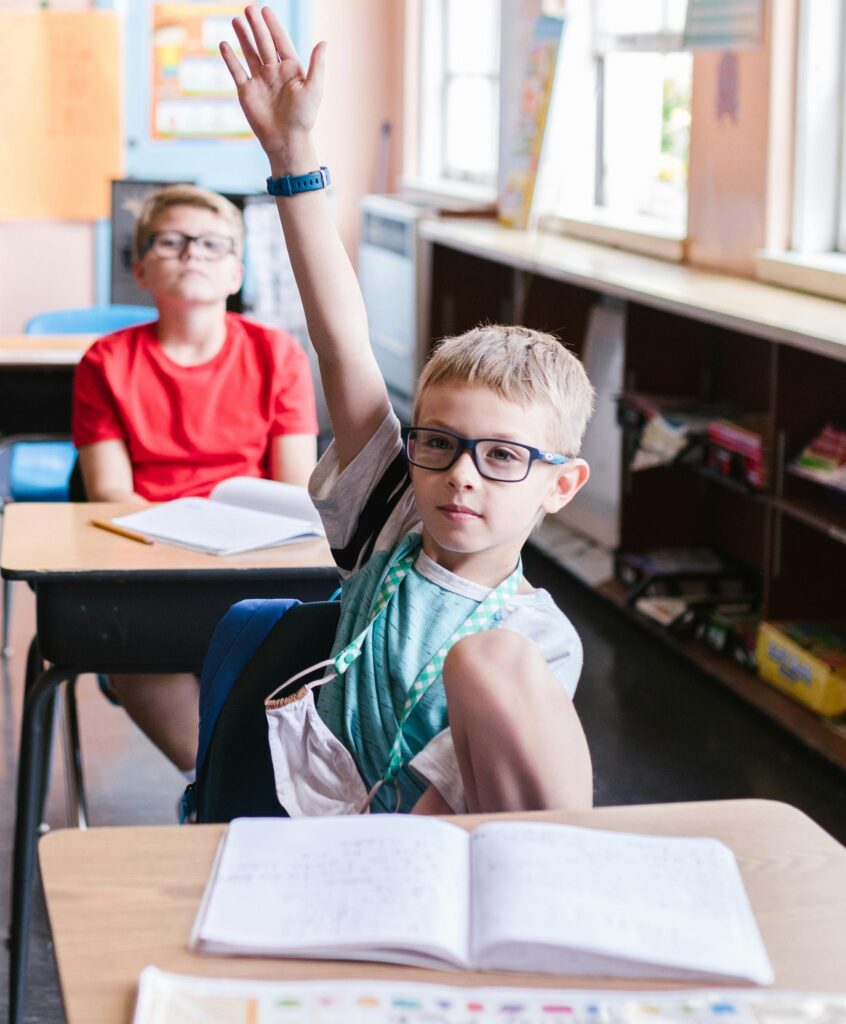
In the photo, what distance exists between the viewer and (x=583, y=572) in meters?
4.50

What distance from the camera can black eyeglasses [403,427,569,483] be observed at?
1.36m

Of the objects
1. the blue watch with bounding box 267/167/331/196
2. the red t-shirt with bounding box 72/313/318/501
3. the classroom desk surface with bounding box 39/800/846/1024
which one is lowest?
the classroom desk surface with bounding box 39/800/846/1024

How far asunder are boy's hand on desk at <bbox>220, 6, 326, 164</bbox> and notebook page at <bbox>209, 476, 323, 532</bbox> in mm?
754

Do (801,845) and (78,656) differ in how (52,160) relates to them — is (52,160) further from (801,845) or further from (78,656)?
(801,845)

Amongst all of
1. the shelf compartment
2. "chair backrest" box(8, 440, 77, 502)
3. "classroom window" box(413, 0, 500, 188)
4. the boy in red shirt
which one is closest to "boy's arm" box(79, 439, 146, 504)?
the boy in red shirt

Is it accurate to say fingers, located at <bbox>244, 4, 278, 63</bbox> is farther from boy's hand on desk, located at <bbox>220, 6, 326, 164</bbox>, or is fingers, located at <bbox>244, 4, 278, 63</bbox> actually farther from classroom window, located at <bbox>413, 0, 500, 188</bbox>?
classroom window, located at <bbox>413, 0, 500, 188</bbox>

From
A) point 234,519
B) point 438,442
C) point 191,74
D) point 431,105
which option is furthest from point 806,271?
point 191,74

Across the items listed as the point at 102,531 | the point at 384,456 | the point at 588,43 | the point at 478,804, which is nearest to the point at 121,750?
the point at 102,531

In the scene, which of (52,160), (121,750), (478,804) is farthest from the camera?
(52,160)

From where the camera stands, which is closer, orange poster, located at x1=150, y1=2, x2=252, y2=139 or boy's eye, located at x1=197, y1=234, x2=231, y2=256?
boy's eye, located at x1=197, y1=234, x2=231, y2=256

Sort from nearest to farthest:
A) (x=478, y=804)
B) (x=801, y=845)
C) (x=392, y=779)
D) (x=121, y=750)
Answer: (x=801, y=845) < (x=478, y=804) < (x=392, y=779) < (x=121, y=750)

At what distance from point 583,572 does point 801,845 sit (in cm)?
347

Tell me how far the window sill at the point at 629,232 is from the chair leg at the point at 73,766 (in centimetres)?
275

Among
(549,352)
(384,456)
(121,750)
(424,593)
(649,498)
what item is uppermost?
(549,352)
